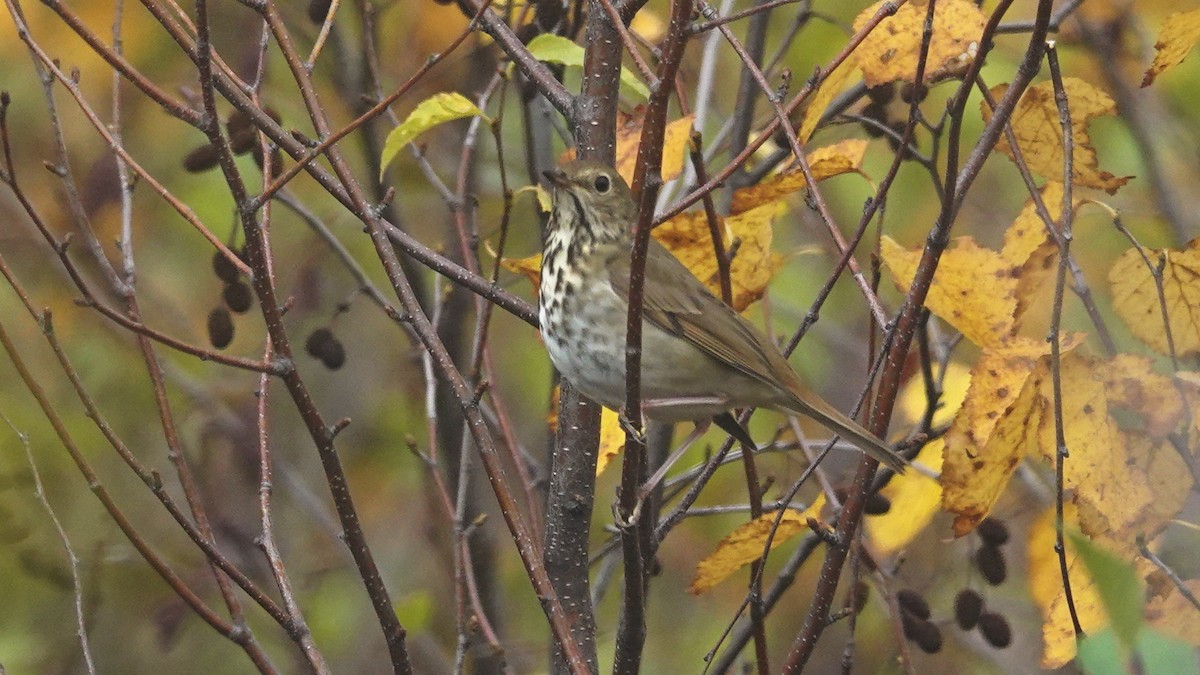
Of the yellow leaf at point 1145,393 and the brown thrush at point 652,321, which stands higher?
the brown thrush at point 652,321

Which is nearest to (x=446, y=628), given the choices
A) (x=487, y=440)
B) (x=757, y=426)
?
(x=757, y=426)

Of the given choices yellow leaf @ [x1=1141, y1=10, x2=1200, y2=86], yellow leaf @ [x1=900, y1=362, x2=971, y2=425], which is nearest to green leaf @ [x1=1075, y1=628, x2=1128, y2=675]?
yellow leaf @ [x1=1141, y1=10, x2=1200, y2=86]

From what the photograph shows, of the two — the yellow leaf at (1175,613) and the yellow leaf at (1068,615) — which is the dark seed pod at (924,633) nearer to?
the yellow leaf at (1068,615)

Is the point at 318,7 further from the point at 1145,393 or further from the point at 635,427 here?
the point at 1145,393

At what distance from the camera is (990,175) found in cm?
675

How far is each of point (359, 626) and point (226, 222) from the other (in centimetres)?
188

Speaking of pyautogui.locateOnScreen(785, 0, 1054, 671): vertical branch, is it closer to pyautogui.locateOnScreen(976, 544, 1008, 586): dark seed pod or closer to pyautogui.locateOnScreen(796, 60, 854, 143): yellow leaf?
pyautogui.locateOnScreen(796, 60, 854, 143): yellow leaf

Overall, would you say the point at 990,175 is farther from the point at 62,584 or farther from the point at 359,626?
the point at 62,584

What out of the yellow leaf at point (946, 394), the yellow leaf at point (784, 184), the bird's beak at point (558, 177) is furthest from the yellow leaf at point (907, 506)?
the bird's beak at point (558, 177)

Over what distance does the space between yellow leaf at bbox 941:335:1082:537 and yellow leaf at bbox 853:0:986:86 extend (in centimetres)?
54

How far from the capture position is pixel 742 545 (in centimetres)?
250

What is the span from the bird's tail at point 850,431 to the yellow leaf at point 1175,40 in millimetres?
760

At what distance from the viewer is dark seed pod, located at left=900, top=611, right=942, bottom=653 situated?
9.91 ft

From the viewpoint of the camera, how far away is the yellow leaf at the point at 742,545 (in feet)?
8.05
